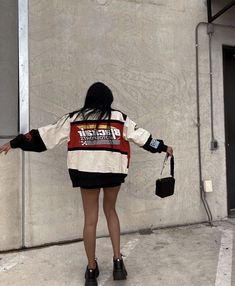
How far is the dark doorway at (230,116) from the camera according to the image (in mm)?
5090

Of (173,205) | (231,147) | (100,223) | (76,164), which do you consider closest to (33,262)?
(100,223)

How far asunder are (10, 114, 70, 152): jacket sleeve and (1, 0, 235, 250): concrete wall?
79 centimetres

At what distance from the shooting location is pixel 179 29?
15.3 feet

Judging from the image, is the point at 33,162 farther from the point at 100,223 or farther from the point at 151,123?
the point at 151,123

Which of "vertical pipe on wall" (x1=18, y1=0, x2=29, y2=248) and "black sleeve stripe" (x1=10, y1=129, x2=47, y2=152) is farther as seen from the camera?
"vertical pipe on wall" (x1=18, y1=0, x2=29, y2=248)

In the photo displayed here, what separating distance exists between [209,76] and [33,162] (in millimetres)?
2529

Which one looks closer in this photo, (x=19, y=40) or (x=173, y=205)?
(x=19, y=40)

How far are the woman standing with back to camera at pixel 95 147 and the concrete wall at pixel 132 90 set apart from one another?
88 centimetres

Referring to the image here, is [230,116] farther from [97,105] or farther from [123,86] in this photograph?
[97,105]

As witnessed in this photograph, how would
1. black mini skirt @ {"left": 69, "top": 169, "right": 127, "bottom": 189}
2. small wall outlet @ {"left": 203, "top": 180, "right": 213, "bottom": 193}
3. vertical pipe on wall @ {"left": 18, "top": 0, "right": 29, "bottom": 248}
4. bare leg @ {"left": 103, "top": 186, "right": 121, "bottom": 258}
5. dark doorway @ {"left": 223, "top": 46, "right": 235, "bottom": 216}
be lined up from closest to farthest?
black mini skirt @ {"left": 69, "top": 169, "right": 127, "bottom": 189}
bare leg @ {"left": 103, "top": 186, "right": 121, "bottom": 258}
vertical pipe on wall @ {"left": 18, "top": 0, "right": 29, "bottom": 248}
small wall outlet @ {"left": 203, "top": 180, "right": 213, "bottom": 193}
dark doorway @ {"left": 223, "top": 46, "right": 235, "bottom": 216}

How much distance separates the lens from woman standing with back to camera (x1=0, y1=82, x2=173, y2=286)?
299 cm

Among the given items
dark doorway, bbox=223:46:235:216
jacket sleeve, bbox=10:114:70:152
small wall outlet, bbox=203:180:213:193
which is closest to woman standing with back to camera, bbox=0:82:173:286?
jacket sleeve, bbox=10:114:70:152

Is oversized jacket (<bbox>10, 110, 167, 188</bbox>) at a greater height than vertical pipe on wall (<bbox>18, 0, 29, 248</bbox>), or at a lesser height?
lesser

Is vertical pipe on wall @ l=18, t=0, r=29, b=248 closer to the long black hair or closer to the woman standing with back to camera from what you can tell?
the woman standing with back to camera
